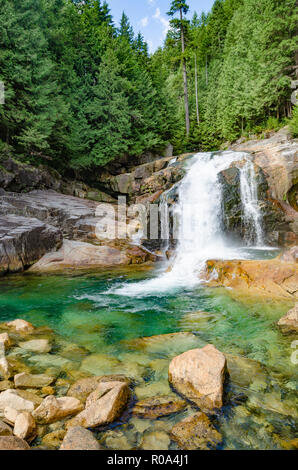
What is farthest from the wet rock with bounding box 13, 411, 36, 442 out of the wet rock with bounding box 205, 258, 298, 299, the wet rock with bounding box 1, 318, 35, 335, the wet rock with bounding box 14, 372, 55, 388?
the wet rock with bounding box 205, 258, 298, 299

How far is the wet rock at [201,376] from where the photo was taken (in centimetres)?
284

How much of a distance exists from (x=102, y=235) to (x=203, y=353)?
31.6ft

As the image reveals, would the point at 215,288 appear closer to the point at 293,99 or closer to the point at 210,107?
the point at 293,99

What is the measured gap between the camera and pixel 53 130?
52.0ft

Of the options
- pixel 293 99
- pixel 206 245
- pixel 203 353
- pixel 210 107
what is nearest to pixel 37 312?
pixel 203 353

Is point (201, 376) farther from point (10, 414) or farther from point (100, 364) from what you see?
point (10, 414)

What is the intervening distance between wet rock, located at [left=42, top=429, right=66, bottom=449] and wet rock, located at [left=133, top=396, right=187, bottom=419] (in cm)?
73

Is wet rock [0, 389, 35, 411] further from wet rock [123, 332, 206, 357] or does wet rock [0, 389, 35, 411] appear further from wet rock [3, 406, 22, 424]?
wet rock [123, 332, 206, 357]

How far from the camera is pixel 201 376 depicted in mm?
3014

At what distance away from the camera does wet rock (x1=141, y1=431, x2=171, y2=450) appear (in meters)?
2.35

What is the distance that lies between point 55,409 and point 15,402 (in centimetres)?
45

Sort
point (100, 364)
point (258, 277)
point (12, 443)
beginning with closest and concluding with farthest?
point (12, 443) < point (100, 364) < point (258, 277)

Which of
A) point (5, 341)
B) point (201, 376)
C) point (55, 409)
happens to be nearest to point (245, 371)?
point (201, 376)

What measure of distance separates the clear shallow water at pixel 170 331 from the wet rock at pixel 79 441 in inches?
14.2
